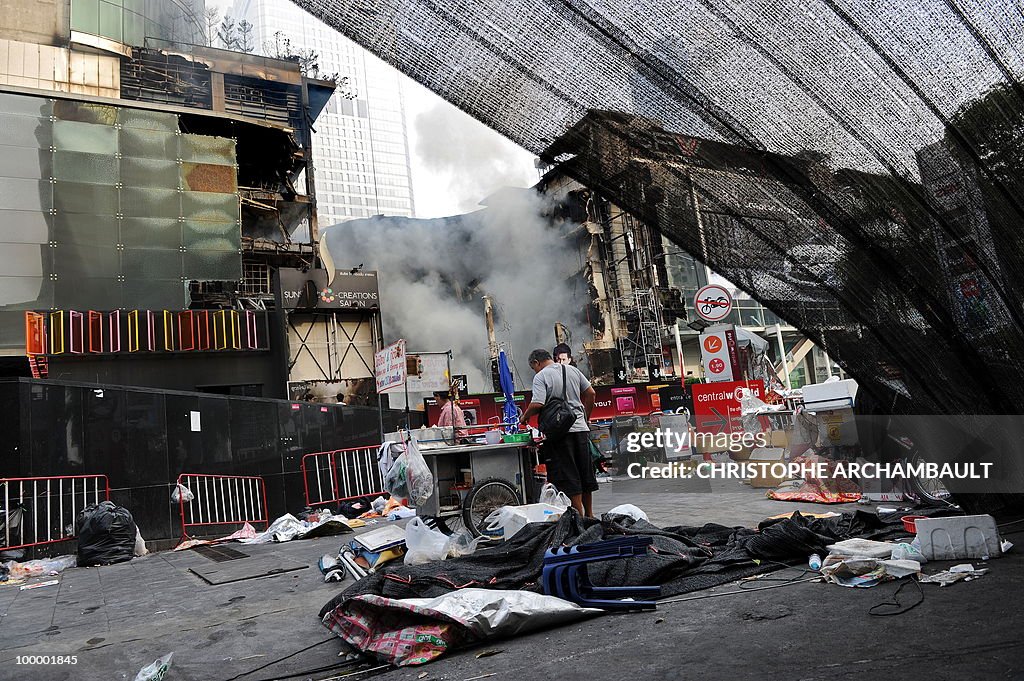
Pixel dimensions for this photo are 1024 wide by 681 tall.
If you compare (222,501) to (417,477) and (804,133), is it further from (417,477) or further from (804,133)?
(804,133)

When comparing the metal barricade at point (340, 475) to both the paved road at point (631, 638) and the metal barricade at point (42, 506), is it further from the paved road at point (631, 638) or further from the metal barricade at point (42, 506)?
the paved road at point (631, 638)

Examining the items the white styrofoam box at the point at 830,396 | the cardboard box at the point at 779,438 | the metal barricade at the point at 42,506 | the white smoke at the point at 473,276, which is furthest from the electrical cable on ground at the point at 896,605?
the white smoke at the point at 473,276

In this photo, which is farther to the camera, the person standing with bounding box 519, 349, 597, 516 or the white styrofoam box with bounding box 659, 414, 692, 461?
the white styrofoam box with bounding box 659, 414, 692, 461

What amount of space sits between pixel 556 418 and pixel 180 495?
6.09 m

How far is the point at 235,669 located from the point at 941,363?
361 centimetres

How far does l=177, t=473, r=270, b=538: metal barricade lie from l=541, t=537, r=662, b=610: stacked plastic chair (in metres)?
7.16

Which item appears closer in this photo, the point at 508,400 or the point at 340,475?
the point at 508,400

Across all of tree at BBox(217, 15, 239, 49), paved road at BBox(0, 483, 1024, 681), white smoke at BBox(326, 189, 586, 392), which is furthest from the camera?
white smoke at BBox(326, 189, 586, 392)

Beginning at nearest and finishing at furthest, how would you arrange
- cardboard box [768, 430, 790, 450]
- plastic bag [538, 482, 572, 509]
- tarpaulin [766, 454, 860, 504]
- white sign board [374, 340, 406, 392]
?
plastic bag [538, 482, 572, 509]
tarpaulin [766, 454, 860, 504]
cardboard box [768, 430, 790, 450]
white sign board [374, 340, 406, 392]

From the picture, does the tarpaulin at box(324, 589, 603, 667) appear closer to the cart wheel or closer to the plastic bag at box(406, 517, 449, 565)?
the plastic bag at box(406, 517, 449, 565)

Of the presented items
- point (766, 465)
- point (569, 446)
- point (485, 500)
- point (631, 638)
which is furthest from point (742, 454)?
point (631, 638)

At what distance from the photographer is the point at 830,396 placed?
9.03 metres

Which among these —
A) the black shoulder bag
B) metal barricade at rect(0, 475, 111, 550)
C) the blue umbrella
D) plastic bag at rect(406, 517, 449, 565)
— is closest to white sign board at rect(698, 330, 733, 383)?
the blue umbrella

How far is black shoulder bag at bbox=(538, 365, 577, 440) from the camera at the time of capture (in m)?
5.24
